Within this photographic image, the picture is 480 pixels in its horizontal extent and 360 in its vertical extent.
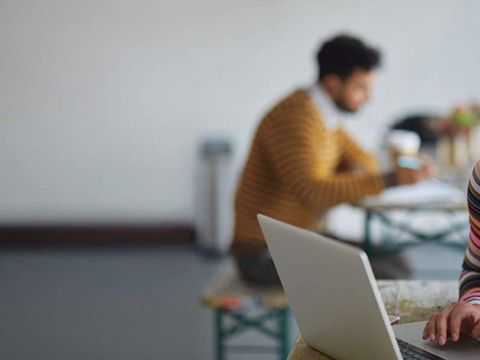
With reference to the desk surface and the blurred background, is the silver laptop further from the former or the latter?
the blurred background

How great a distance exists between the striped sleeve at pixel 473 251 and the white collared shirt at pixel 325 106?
1328 millimetres

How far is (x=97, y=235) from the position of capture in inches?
196

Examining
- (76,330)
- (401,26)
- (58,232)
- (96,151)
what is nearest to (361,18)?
(401,26)

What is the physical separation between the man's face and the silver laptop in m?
1.57

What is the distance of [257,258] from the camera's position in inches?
99.1

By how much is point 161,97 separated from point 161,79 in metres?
0.11

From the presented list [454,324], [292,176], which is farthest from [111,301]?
[454,324]

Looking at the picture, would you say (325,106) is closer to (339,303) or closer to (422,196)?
(422,196)

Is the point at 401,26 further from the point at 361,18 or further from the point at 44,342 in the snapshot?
the point at 44,342

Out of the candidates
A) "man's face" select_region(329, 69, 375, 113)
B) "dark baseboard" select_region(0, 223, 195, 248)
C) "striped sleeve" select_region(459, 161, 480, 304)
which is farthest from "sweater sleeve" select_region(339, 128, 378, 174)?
"dark baseboard" select_region(0, 223, 195, 248)

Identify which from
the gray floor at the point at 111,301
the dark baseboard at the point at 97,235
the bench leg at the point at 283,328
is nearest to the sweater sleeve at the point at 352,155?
the gray floor at the point at 111,301

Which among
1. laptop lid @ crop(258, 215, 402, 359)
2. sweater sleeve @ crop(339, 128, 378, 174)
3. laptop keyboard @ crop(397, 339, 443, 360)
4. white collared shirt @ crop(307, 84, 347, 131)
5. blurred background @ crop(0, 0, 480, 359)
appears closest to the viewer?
laptop lid @ crop(258, 215, 402, 359)

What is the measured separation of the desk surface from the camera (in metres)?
1.22

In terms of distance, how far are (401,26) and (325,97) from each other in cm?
246
